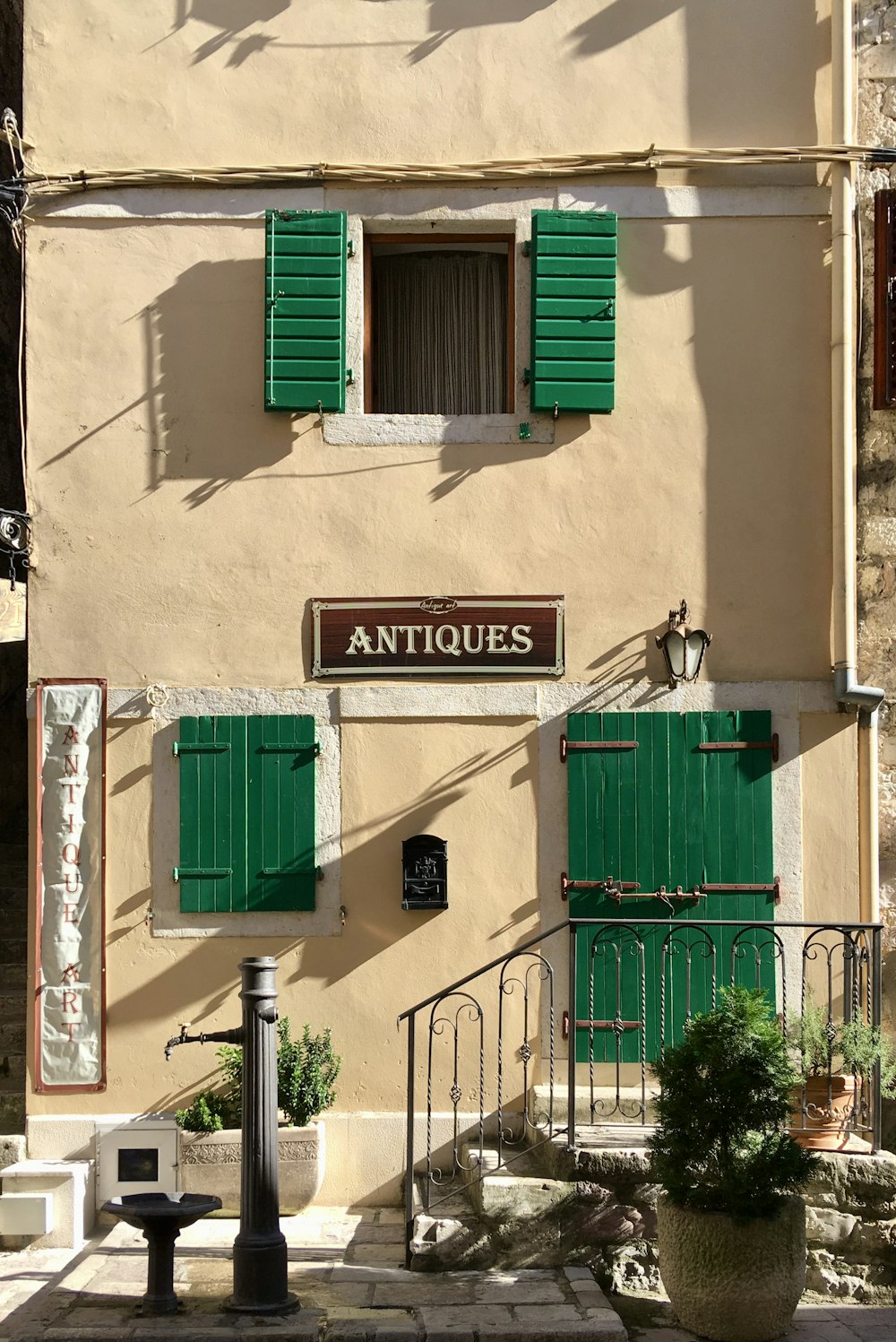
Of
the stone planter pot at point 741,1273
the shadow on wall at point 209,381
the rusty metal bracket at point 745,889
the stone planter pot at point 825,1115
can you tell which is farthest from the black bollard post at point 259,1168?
the shadow on wall at point 209,381

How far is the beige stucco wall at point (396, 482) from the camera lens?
26.6 feet

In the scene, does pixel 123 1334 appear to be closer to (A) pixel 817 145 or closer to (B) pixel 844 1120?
(B) pixel 844 1120

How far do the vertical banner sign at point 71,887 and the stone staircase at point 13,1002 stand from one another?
0.86 meters

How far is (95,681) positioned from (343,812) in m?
1.54

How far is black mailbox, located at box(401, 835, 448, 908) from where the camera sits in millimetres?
7887

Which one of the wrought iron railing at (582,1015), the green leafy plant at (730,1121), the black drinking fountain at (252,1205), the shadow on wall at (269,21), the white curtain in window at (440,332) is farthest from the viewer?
the white curtain in window at (440,332)

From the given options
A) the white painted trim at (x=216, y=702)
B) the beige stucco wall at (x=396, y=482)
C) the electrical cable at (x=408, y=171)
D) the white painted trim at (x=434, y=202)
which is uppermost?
the electrical cable at (x=408, y=171)

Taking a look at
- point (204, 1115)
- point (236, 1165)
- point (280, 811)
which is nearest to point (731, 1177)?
point (236, 1165)

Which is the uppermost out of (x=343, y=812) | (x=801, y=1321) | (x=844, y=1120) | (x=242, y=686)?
(x=242, y=686)

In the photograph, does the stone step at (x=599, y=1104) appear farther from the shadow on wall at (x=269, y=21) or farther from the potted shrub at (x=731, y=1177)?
the shadow on wall at (x=269, y=21)

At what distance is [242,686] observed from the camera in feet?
26.5

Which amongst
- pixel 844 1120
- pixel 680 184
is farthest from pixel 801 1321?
pixel 680 184

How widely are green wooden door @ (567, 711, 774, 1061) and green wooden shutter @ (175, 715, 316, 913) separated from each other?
1474 mm

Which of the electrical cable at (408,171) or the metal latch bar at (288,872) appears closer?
the metal latch bar at (288,872)
